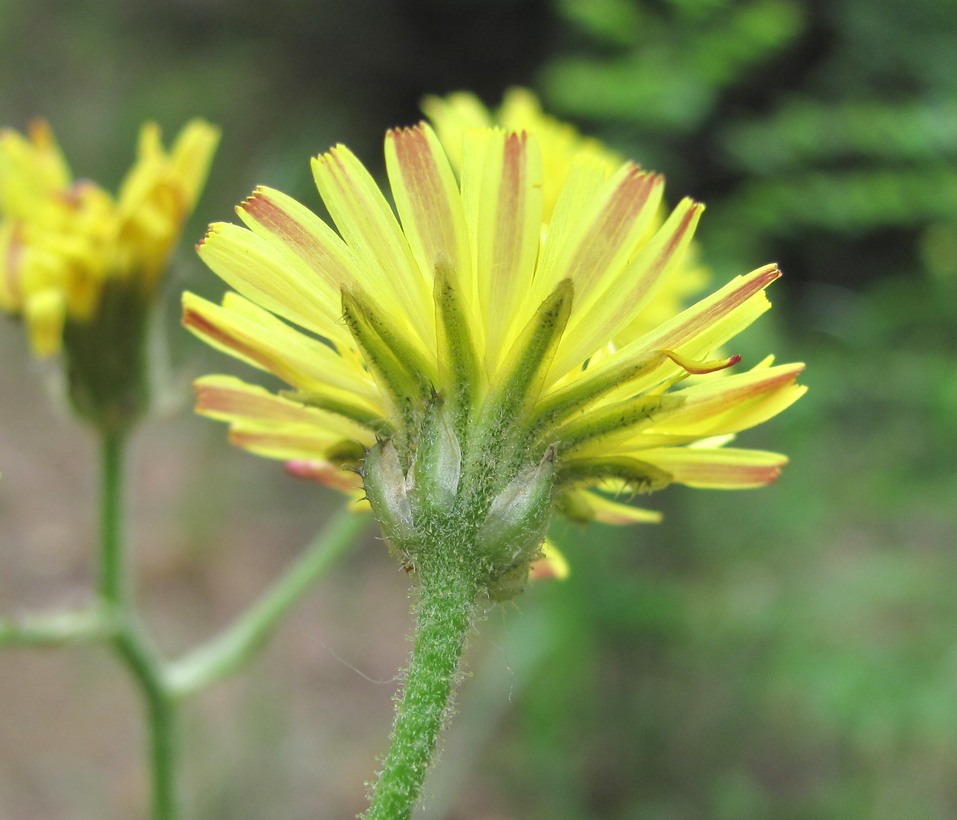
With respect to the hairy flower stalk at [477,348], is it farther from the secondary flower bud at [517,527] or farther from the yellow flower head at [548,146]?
the yellow flower head at [548,146]

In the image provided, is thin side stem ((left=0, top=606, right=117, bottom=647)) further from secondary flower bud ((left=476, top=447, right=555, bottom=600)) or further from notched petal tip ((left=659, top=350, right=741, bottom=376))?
notched petal tip ((left=659, top=350, right=741, bottom=376))

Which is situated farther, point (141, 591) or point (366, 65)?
point (366, 65)

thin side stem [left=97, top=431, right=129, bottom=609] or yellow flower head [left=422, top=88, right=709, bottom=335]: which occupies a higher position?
yellow flower head [left=422, top=88, right=709, bottom=335]

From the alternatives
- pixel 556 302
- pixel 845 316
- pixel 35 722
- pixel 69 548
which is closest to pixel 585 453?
pixel 556 302

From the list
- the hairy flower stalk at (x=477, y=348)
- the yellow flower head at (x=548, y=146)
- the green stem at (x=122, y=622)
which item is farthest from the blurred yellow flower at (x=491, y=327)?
the green stem at (x=122, y=622)

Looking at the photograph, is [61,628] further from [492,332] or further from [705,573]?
[705,573]

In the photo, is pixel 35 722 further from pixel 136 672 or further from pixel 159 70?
pixel 159 70

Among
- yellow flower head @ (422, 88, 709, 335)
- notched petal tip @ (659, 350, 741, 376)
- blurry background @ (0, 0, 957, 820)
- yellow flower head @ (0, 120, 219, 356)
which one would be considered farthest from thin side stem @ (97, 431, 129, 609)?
notched petal tip @ (659, 350, 741, 376)
